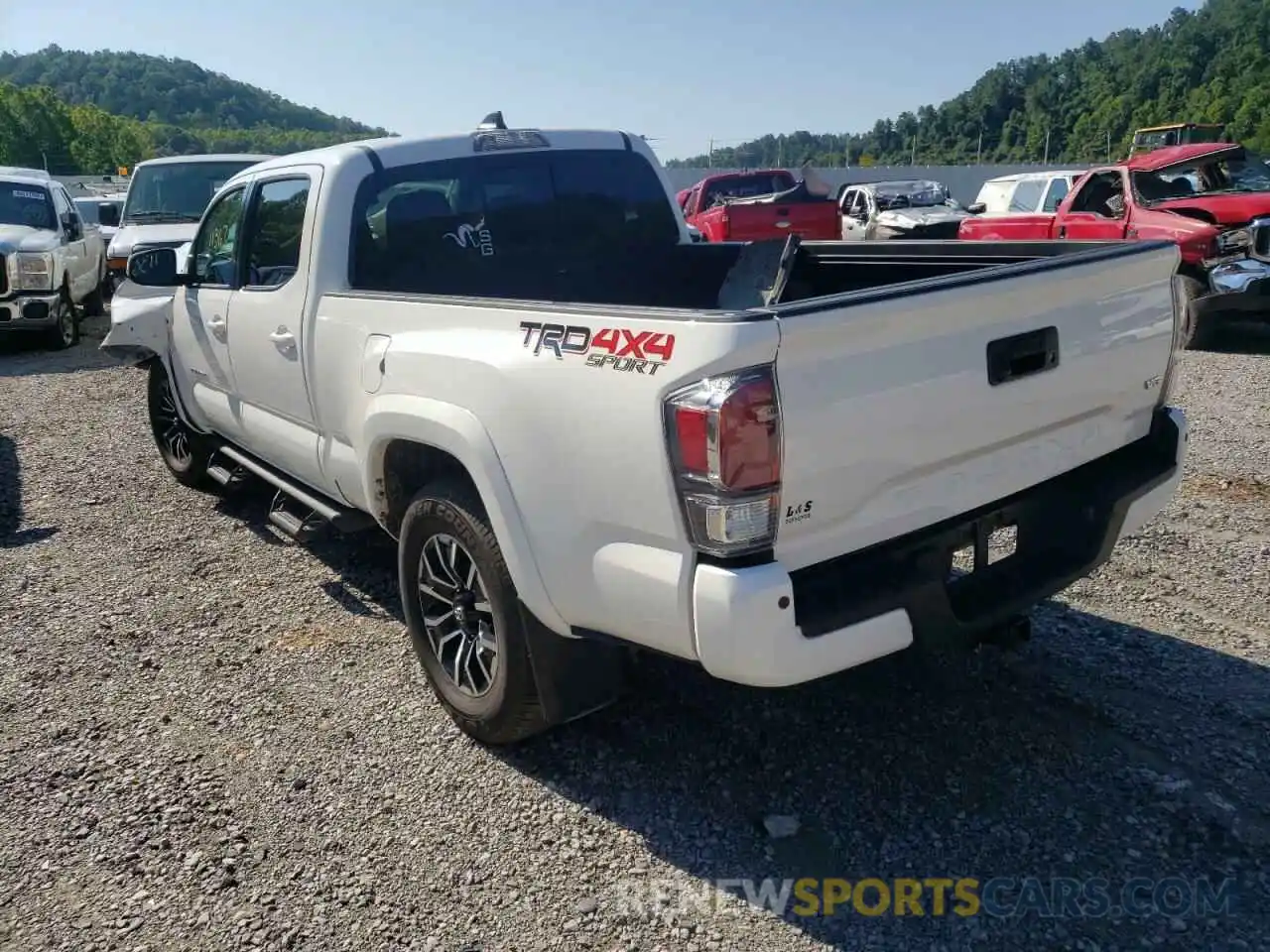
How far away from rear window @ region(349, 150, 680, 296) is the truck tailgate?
2.11 metres

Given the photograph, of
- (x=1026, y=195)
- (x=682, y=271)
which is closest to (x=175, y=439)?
(x=682, y=271)

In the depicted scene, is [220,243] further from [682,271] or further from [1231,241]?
[1231,241]

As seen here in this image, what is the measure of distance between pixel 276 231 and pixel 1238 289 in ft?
28.4

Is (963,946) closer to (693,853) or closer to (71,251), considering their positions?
(693,853)

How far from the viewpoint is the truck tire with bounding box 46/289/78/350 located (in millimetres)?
12409

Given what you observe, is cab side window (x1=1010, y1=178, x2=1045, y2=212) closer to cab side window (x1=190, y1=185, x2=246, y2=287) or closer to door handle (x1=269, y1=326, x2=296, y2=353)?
cab side window (x1=190, y1=185, x2=246, y2=287)

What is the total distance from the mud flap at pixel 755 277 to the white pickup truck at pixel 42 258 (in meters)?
10.4

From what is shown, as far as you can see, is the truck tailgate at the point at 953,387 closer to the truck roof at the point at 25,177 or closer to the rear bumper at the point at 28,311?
the rear bumper at the point at 28,311

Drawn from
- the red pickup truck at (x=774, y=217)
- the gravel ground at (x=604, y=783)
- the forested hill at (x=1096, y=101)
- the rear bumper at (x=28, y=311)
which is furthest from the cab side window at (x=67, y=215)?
the forested hill at (x=1096, y=101)

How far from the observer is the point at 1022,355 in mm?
2822

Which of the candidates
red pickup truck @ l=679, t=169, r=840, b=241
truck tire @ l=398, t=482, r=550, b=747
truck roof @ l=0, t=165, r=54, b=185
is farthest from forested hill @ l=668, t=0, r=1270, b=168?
truck tire @ l=398, t=482, r=550, b=747

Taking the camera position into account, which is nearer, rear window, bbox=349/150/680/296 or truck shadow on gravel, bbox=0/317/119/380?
rear window, bbox=349/150/680/296

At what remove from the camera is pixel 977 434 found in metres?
2.78

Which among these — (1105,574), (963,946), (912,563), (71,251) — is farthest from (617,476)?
(71,251)
